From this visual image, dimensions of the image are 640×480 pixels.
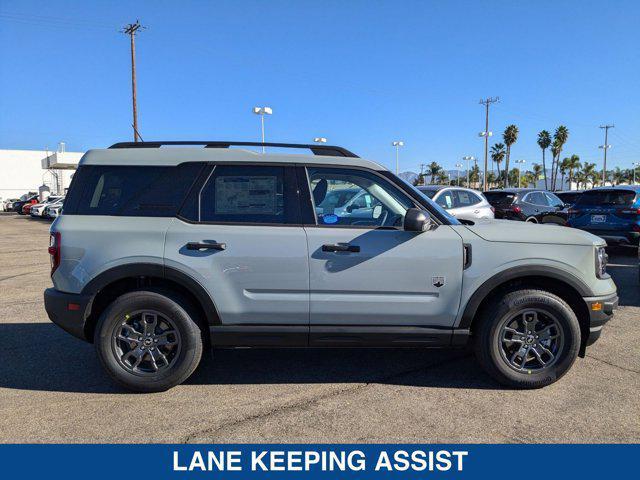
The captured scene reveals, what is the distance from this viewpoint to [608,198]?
10133 millimetres

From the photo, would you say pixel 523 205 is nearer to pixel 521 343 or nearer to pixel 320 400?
pixel 521 343

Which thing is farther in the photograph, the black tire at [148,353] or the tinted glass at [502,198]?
the tinted glass at [502,198]

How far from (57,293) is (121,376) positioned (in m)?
0.83

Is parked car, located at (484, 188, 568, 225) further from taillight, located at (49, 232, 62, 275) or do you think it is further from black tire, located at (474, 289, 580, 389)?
taillight, located at (49, 232, 62, 275)

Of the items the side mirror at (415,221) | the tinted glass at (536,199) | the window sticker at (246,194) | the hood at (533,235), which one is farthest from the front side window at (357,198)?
the tinted glass at (536,199)

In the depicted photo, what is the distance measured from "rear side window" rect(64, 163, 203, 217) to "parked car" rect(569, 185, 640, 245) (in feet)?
30.0

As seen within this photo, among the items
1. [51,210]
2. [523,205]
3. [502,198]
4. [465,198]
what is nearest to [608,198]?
[465,198]

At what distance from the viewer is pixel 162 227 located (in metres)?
3.76

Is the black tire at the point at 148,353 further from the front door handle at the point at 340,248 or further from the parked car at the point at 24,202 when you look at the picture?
the parked car at the point at 24,202

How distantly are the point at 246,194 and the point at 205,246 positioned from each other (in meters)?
0.53

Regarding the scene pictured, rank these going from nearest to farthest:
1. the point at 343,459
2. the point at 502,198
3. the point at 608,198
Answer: the point at 343,459 → the point at 608,198 → the point at 502,198

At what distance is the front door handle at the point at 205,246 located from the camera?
3.69 m

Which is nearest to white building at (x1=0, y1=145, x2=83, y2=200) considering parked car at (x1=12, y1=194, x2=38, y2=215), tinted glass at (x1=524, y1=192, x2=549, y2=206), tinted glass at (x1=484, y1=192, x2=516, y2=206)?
parked car at (x1=12, y1=194, x2=38, y2=215)

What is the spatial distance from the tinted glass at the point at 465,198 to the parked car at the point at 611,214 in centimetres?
212
